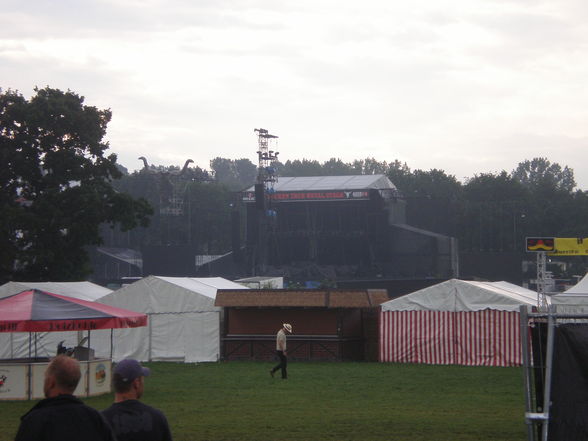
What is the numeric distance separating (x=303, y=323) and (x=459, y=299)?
6075 mm

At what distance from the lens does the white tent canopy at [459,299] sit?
31078mm

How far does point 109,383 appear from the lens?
23953 mm

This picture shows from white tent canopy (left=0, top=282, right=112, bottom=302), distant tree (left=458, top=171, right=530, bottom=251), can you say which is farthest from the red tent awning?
distant tree (left=458, top=171, right=530, bottom=251)

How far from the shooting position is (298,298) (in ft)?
111

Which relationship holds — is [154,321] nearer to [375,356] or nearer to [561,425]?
[375,356]

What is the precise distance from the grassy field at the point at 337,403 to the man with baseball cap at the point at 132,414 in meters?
8.23

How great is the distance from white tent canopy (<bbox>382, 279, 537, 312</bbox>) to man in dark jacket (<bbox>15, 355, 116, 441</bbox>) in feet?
88.5

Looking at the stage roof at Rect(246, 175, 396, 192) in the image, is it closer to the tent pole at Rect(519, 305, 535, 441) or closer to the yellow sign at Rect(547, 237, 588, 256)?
the yellow sign at Rect(547, 237, 588, 256)

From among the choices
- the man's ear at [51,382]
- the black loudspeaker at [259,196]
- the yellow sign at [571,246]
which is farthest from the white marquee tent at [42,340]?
the black loudspeaker at [259,196]

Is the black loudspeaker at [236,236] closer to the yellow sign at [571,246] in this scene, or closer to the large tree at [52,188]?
the large tree at [52,188]

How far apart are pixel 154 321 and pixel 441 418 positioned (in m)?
19.3

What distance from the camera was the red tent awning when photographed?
21.7 metres

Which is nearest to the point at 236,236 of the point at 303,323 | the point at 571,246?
the point at 303,323

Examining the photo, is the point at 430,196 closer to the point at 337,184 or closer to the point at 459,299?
the point at 337,184
